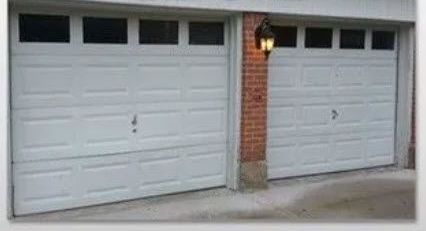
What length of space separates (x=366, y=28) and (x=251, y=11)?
2.20m

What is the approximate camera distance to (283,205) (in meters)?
7.89

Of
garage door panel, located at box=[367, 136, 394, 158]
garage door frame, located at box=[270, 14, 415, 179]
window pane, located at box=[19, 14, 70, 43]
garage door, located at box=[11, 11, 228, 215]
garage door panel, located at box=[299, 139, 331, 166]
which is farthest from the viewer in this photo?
garage door frame, located at box=[270, 14, 415, 179]

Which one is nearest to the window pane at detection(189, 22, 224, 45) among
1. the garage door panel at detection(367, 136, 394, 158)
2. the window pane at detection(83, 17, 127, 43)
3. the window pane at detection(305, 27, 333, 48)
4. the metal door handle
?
the window pane at detection(83, 17, 127, 43)

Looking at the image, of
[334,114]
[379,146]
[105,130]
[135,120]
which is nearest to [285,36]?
[334,114]

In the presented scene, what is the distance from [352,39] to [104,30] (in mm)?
3753

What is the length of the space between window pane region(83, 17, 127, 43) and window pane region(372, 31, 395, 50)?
157 inches

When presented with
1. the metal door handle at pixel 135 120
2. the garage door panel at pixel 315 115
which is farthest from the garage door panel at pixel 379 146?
the metal door handle at pixel 135 120

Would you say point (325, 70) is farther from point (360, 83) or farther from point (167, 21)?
point (167, 21)

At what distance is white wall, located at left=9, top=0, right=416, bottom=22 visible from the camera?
7613 mm

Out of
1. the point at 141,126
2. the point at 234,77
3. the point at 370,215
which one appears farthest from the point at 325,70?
the point at 141,126

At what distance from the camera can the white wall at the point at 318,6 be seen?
7.61 metres

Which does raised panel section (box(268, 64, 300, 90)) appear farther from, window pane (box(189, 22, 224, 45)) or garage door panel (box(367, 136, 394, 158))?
garage door panel (box(367, 136, 394, 158))

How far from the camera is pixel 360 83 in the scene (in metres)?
9.54

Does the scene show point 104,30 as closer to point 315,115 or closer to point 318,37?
point 318,37
